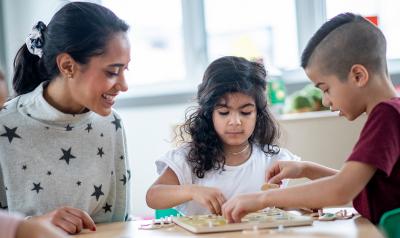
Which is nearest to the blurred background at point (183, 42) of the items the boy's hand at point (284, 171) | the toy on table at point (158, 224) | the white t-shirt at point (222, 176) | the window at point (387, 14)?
the window at point (387, 14)

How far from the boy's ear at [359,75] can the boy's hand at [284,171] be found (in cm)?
29

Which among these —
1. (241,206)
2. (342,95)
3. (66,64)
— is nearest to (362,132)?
(342,95)

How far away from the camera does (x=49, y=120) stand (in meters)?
1.52

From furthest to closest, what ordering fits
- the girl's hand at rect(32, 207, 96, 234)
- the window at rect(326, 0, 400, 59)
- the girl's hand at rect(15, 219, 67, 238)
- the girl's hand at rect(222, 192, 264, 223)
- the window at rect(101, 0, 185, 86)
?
the window at rect(101, 0, 185, 86) < the window at rect(326, 0, 400, 59) < the girl's hand at rect(32, 207, 96, 234) < the girl's hand at rect(222, 192, 264, 223) < the girl's hand at rect(15, 219, 67, 238)

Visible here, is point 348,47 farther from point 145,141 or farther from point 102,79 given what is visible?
point 145,141

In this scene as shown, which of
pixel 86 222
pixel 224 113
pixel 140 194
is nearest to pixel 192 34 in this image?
pixel 140 194

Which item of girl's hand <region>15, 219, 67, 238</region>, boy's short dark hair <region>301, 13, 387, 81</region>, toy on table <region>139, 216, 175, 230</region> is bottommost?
toy on table <region>139, 216, 175, 230</region>

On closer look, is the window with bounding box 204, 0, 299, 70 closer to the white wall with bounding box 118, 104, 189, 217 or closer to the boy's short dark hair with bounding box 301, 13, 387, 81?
the white wall with bounding box 118, 104, 189, 217

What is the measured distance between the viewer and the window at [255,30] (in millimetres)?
3180

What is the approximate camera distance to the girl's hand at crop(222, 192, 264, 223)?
1149 mm

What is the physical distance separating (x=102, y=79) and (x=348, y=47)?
23.8 inches

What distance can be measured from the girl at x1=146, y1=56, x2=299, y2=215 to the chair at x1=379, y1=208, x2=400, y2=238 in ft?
2.19

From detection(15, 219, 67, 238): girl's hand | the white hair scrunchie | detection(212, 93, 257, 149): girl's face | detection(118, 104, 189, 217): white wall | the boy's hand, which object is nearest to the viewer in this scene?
detection(15, 219, 67, 238): girl's hand

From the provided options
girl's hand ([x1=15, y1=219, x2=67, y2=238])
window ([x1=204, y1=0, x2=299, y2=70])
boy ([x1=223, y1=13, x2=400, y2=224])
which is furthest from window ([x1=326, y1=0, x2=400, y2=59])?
girl's hand ([x1=15, y1=219, x2=67, y2=238])
